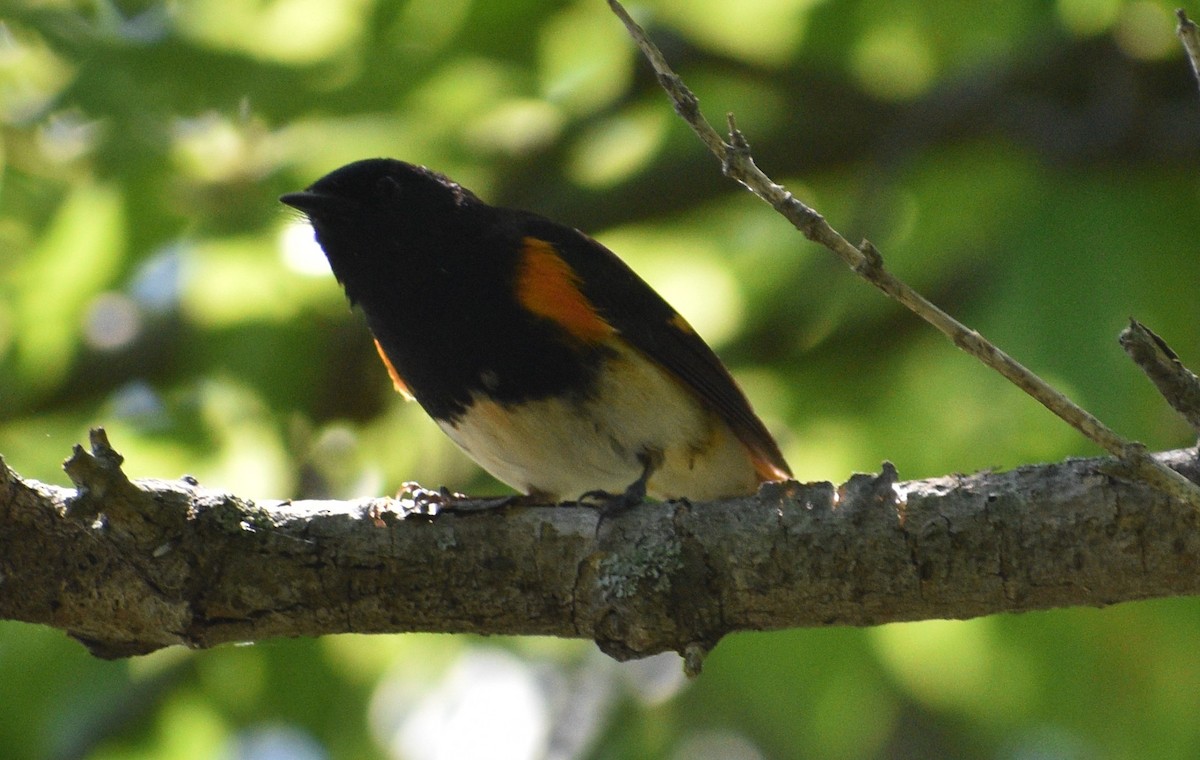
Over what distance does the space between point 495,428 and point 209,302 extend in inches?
70.5

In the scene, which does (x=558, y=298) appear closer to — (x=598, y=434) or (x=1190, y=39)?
(x=598, y=434)

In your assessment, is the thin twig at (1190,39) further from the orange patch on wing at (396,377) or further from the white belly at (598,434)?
the orange patch on wing at (396,377)

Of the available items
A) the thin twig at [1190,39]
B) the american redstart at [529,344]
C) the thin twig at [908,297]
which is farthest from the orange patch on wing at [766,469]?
the thin twig at [1190,39]

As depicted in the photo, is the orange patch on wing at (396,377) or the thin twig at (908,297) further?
the orange patch on wing at (396,377)

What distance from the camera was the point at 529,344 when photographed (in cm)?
427

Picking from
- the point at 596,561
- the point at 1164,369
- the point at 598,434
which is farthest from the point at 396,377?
the point at 1164,369

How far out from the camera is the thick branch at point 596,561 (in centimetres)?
287

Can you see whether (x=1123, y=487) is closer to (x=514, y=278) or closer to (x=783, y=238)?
(x=514, y=278)

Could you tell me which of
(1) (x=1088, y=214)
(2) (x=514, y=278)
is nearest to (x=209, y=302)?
(2) (x=514, y=278)

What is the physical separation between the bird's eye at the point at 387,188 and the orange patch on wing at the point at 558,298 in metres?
0.55

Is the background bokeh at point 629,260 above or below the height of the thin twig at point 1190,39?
above

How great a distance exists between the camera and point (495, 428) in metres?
4.36

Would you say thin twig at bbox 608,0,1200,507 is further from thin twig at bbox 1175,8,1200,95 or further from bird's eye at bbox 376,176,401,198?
bird's eye at bbox 376,176,401,198

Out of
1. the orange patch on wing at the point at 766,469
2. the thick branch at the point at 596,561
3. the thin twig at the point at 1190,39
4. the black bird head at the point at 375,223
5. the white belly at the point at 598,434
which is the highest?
the black bird head at the point at 375,223
